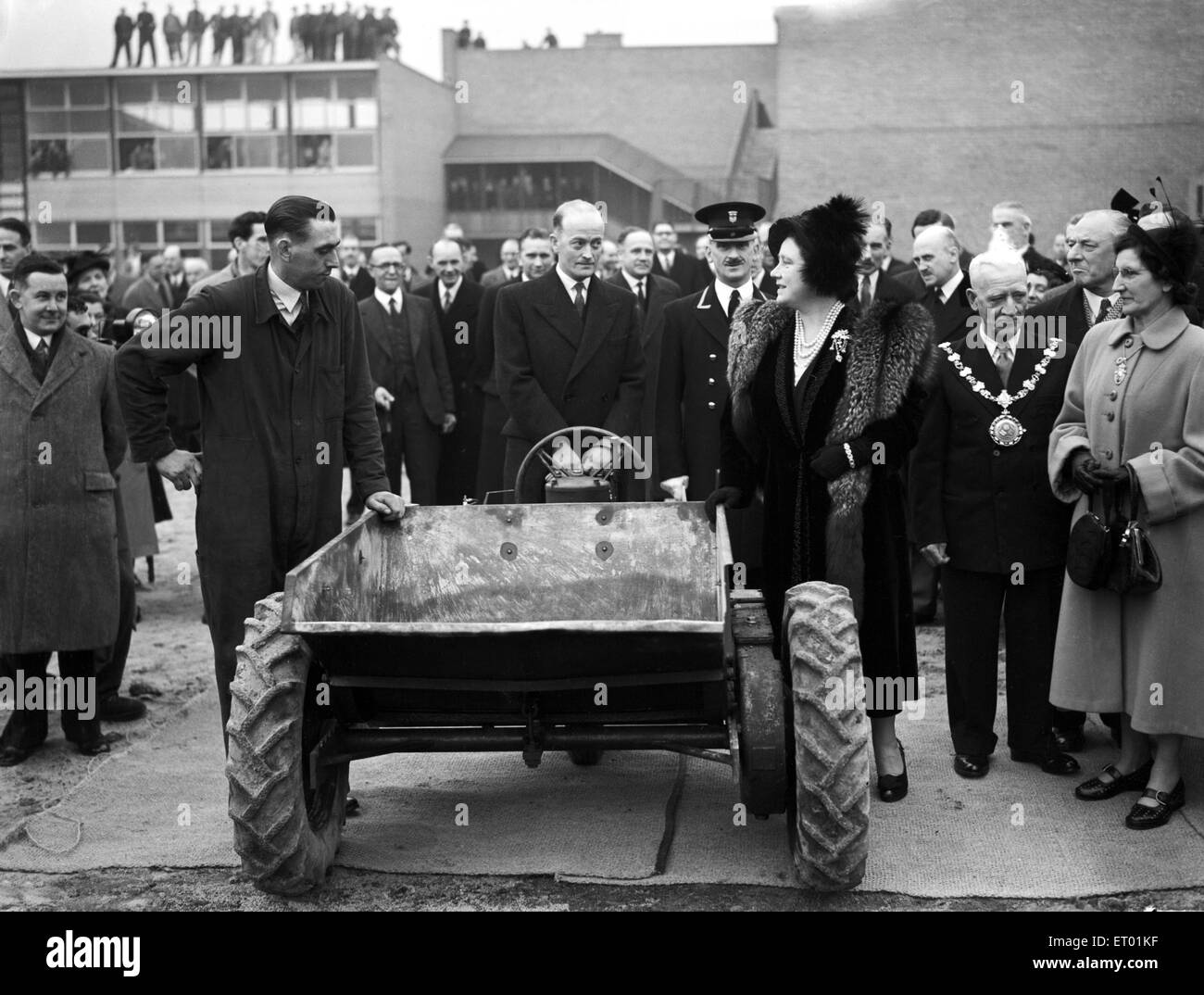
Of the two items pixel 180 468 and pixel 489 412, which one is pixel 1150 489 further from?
pixel 489 412

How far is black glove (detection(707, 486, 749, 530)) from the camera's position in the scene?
565 centimetres

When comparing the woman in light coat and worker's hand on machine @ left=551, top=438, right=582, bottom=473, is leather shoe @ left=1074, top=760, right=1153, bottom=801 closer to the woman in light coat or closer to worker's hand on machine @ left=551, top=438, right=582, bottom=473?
the woman in light coat

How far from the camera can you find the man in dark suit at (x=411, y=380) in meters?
10.6

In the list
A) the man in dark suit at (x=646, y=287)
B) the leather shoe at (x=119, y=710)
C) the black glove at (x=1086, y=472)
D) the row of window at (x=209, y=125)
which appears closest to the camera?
the black glove at (x=1086, y=472)

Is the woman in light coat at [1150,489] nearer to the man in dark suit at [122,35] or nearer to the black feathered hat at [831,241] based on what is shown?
the black feathered hat at [831,241]

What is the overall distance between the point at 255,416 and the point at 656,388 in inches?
92.9

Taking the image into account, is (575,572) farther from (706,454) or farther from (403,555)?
(706,454)

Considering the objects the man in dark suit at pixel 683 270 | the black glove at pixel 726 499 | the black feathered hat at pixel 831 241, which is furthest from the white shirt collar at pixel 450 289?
the black feathered hat at pixel 831 241

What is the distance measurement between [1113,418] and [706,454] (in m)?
2.04

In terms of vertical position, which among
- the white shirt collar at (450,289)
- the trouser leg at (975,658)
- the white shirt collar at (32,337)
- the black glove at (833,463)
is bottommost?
the trouser leg at (975,658)

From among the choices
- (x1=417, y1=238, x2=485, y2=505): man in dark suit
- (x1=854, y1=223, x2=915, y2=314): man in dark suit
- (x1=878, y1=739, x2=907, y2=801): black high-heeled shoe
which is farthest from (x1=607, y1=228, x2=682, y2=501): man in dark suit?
(x1=878, y1=739, x2=907, y2=801): black high-heeled shoe

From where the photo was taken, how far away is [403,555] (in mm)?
5738

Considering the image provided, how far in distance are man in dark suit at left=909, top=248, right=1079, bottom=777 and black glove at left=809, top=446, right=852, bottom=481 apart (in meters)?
0.81

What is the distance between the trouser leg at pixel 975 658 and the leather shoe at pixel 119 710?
374 centimetres
